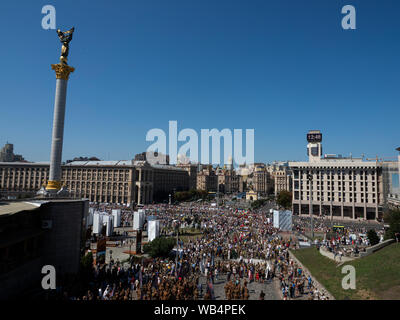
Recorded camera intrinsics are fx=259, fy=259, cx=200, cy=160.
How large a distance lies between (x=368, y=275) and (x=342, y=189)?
5429 centimetres

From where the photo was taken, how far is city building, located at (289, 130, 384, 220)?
61.5 meters

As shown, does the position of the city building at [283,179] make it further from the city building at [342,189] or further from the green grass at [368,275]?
the green grass at [368,275]

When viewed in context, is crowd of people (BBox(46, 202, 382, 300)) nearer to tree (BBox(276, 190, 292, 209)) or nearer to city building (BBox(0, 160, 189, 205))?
tree (BBox(276, 190, 292, 209))

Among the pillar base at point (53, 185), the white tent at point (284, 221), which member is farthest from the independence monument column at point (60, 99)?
the white tent at point (284, 221)

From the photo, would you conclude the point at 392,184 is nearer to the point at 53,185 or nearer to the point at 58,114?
the point at 53,185

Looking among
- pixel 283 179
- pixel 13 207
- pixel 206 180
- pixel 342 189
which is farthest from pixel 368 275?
pixel 206 180

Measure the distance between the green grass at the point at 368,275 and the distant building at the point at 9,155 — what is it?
577ft

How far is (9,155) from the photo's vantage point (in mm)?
163000

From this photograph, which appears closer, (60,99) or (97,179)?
(60,99)

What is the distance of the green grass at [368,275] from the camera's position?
14.0m

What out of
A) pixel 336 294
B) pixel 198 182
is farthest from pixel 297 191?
pixel 198 182

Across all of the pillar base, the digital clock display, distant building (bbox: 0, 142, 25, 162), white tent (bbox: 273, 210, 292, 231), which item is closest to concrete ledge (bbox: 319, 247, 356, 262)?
white tent (bbox: 273, 210, 292, 231)

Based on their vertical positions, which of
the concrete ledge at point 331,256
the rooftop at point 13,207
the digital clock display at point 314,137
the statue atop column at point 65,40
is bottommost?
the concrete ledge at point 331,256
